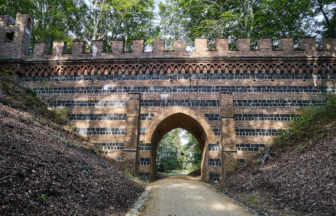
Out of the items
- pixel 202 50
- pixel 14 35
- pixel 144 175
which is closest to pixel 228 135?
pixel 144 175

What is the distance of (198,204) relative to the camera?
256 inches

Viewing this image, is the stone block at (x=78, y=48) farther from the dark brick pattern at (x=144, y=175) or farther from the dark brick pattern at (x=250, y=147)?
the dark brick pattern at (x=250, y=147)

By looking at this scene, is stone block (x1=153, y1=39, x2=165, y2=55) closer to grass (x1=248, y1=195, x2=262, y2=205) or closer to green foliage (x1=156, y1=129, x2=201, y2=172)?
grass (x1=248, y1=195, x2=262, y2=205)

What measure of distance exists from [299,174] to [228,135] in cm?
508

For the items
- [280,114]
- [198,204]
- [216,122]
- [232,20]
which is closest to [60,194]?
[198,204]

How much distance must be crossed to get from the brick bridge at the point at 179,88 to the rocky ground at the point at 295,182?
8.99 feet

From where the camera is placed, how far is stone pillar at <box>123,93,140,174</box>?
11.5m

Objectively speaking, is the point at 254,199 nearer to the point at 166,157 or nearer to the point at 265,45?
the point at 265,45

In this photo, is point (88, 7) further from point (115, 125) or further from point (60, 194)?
point (60, 194)

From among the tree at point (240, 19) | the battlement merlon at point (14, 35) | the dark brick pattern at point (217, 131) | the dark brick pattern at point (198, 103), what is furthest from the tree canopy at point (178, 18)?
the dark brick pattern at point (217, 131)

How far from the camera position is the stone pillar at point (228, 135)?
11236mm

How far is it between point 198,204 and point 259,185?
253 cm

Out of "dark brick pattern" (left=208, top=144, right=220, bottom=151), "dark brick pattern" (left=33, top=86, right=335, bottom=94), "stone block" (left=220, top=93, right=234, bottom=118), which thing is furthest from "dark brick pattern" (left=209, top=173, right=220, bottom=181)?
"dark brick pattern" (left=33, top=86, right=335, bottom=94)

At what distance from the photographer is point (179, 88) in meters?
12.7
